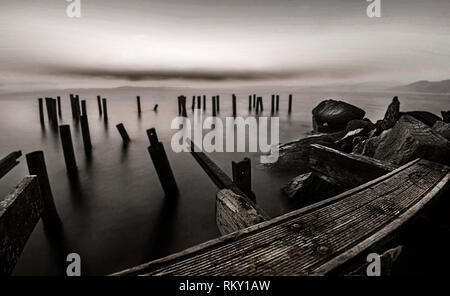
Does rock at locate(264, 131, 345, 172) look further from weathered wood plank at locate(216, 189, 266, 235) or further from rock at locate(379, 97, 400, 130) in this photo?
weathered wood plank at locate(216, 189, 266, 235)

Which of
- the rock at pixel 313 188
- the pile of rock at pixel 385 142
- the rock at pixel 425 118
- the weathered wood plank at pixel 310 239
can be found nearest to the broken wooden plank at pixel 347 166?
the pile of rock at pixel 385 142

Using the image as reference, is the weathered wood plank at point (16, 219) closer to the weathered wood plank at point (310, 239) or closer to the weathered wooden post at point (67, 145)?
the weathered wood plank at point (310, 239)

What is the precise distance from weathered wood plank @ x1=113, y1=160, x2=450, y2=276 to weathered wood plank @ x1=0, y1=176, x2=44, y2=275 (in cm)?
66

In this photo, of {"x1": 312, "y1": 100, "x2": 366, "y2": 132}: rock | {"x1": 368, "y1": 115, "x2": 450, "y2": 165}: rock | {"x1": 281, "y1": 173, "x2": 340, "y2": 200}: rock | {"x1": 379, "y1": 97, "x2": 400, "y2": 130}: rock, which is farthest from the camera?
{"x1": 312, "y1": 100, "x2": 366, "y2": 132}: rock

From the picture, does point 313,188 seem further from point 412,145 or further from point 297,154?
point 297,154

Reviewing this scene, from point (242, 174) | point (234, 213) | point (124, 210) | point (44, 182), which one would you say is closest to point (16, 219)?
point (234, 213)

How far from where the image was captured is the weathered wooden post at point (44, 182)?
4.96 meters

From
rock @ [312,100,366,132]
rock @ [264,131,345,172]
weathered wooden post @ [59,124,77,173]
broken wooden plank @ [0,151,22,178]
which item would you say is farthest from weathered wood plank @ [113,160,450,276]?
rock @ [312,100,366,132]

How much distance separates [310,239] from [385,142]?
3593mm

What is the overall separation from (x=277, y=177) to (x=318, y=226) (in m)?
6.34

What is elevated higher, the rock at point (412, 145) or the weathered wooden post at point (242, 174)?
the rock at point (412, 145)

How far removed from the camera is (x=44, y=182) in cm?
511

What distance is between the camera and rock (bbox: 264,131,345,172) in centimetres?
867

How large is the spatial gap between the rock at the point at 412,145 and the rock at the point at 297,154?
4245 mm
